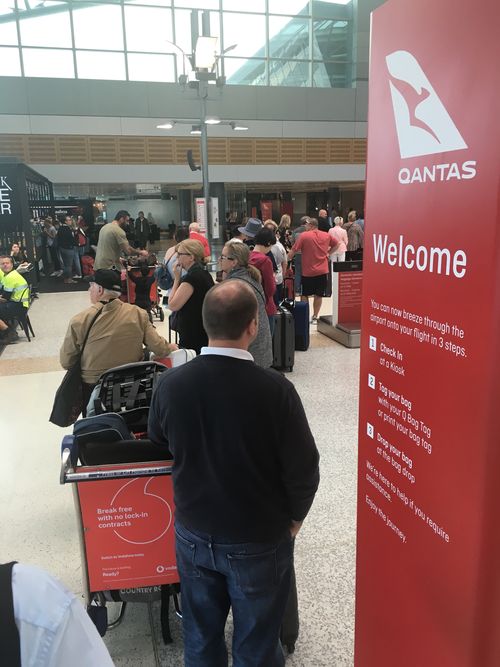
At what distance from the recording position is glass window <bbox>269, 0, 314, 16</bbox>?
53.6 ft

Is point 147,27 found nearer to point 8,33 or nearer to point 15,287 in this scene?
point 8,33

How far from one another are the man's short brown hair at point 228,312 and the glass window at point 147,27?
16502 mm

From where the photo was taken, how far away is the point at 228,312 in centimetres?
159

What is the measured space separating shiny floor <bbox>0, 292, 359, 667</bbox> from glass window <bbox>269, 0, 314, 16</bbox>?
47.2 ft

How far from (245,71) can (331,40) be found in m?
3.14

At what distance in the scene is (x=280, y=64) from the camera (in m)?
16.8


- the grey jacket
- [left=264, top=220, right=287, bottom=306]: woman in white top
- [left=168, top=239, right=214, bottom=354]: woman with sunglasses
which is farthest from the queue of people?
[left=264, top=220, right=287, bottom=306]: woman in white top

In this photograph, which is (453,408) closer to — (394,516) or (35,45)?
(394,516)

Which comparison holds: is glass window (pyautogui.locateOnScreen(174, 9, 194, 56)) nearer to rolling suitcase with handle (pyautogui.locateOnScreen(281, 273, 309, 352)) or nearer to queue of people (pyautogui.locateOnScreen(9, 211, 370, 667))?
rolling suitcase with handle (pyautogui.locateOnScreen(281, 273, 309, 352))

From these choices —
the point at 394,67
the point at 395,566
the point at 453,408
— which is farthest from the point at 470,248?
the point at 395,566

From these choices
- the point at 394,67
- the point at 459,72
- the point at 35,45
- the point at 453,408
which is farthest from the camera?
the point at 35,45

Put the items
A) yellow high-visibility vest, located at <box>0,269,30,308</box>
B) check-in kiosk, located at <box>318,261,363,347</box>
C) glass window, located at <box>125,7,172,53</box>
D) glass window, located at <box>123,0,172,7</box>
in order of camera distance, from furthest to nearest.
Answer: glass window, located at <box>125,7,172,53</box>, glass window, located at <box>123,0,172,7</box>, yellow high-visibility vest, located at <box>0,269,30,308</box>, check-in kiosk, located at <box>318,261,363,347</box>

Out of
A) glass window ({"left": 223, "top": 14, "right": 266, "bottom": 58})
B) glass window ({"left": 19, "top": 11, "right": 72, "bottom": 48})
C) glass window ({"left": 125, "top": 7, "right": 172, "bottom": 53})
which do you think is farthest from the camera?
glass window ({"left": 223, "top": 14, "right": 266, "bottom": 58})

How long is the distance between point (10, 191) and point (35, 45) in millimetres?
6938
